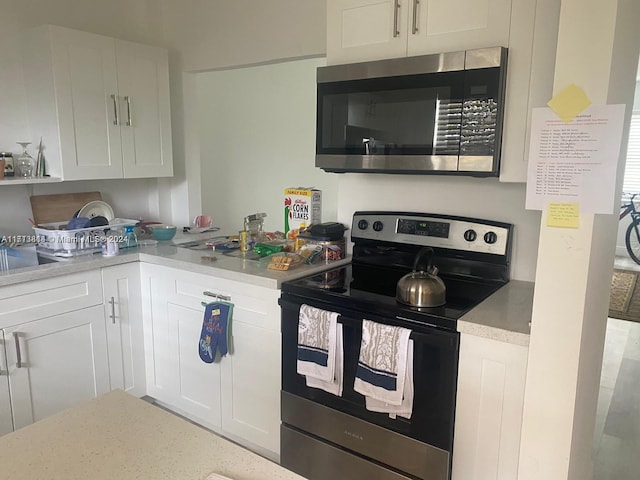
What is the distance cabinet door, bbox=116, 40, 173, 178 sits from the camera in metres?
2.82

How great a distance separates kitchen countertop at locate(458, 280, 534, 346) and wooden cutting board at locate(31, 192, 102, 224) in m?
2.32

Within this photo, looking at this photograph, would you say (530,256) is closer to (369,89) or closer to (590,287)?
(590,287)

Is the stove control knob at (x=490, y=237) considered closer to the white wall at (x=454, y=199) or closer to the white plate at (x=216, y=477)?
the white wall at (x=454, y=199)

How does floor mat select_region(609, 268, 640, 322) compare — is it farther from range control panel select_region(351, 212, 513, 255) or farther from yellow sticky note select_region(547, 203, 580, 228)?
yellow sticky note select_region(547, 203, 580, 228)

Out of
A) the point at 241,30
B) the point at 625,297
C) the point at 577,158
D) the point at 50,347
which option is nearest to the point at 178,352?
the point at 50,347

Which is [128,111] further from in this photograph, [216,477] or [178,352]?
[216,477]

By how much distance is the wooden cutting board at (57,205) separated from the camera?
2719 millimetres

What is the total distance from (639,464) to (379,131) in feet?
6.54

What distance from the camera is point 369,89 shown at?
1997 millimetres

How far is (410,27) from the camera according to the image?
192cm

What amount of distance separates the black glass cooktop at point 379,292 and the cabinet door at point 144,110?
1452mm

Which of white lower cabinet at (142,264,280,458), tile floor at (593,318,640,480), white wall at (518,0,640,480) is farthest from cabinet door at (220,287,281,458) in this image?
tile floor at (593,318,640,480)

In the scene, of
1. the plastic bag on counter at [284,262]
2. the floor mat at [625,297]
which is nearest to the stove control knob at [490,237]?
the plastic bag on counter at [284,262]

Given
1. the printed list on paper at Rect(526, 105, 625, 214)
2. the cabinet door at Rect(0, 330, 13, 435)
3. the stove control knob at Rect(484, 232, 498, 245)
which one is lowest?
the cabinet door at Rect(0, 330, 13, 435)
